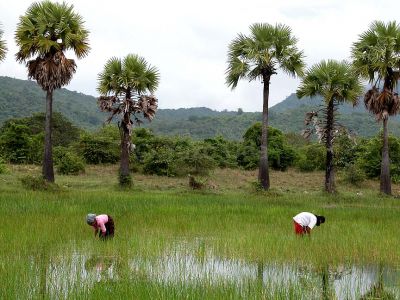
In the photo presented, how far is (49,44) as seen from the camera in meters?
28.1

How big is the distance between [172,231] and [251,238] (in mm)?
2798

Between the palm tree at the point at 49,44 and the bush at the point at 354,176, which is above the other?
the palm tree at the point at 49,44

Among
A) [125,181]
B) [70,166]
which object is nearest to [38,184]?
[125,181]

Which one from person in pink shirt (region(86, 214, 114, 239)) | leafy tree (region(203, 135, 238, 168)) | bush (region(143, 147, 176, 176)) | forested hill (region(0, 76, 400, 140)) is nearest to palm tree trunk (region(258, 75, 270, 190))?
bush (region(143, 147, 176, 176))

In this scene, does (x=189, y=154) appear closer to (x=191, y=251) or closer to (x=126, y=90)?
(x=126, y=90)

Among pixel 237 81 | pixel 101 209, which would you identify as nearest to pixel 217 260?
pixel 101 209

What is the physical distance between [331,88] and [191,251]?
67.4ft

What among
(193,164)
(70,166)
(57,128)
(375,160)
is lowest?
(70,166)

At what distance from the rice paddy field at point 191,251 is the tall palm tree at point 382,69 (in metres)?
6.75

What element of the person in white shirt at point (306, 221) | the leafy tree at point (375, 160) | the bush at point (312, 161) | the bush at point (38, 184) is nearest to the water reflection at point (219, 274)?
the person in white shirt at point (306, 221)

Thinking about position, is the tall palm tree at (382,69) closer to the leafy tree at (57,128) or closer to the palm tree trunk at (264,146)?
the palm tree trunk at (264,146)

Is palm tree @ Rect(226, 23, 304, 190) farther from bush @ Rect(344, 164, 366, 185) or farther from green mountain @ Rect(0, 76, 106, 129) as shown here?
green mountain @ Rect(0, 76, 106, 129)

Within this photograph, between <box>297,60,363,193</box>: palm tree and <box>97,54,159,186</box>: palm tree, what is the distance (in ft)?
31.2

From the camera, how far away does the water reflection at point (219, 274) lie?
29.5 ft
